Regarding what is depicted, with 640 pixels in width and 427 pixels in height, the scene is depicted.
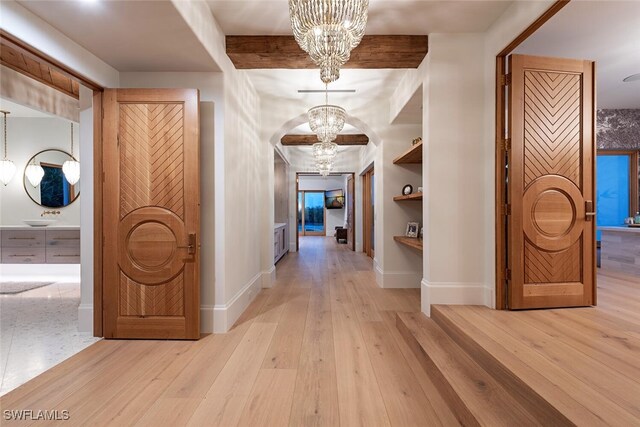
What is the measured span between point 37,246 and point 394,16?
21.4ft

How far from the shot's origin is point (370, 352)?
2.39 metres

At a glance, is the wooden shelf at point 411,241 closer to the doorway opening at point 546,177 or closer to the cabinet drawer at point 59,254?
the doorway opening at point 546,177

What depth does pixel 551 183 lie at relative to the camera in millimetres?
2584

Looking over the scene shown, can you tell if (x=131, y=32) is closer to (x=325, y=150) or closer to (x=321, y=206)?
(x=325, y=150)

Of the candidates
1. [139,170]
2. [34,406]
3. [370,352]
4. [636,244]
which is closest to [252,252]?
[139,170]

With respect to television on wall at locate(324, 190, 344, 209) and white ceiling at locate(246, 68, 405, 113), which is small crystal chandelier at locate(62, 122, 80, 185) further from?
television on wall at locate(324, 190, 344, 209)

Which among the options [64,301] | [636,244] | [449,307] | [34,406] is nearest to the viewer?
[34,406]

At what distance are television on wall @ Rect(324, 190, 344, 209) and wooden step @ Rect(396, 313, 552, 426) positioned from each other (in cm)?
1150

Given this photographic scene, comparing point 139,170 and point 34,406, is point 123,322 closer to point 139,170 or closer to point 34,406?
point 34,406

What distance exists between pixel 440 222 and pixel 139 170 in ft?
9.59

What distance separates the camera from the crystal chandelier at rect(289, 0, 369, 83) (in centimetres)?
164

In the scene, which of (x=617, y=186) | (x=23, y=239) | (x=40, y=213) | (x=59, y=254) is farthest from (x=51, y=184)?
(x=617, y=186)

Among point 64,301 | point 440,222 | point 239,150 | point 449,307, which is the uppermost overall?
point 239,150

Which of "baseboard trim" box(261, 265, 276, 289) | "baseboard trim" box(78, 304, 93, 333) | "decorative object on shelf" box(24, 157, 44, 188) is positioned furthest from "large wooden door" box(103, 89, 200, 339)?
"decorative object on shelf" box(24, 157, 44, 188)
